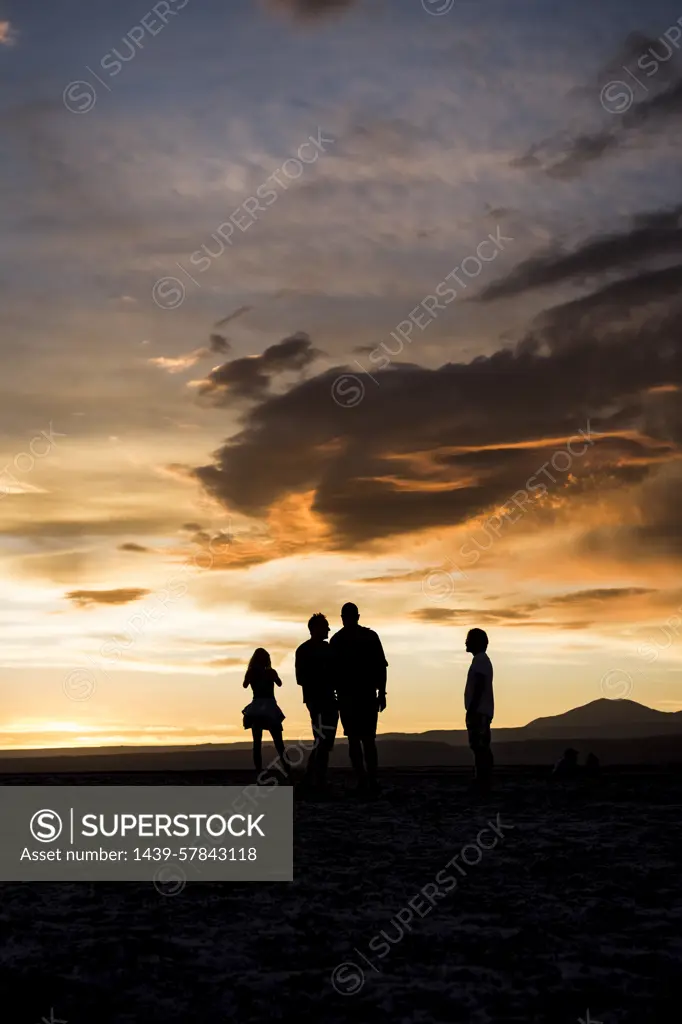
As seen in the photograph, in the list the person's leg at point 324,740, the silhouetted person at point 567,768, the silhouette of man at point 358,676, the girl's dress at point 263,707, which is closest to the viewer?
the silhouette of man at point 358,676

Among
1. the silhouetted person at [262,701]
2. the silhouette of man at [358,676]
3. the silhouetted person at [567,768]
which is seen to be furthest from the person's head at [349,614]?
the silhouetted person at [567,768]

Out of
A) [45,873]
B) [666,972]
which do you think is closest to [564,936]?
[666,972]

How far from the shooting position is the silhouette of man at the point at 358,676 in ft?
47.1

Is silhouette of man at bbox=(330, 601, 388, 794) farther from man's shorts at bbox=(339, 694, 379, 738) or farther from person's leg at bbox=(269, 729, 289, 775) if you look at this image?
person's leg at bbox=(269, 729, 289, 775)

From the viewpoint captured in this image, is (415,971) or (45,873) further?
(45,873)

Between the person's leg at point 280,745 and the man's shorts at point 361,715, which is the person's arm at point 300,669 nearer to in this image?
the man's shorts at point 361,715

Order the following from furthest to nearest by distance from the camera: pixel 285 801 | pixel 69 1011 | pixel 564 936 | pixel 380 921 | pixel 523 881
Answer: pixel 285 801 → pixel 523 881 → pixel 380 921 → pixel 564 936 → pixel 69 1011

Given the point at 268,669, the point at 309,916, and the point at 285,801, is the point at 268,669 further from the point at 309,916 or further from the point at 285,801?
the point at 309,916

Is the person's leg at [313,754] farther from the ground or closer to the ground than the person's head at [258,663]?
closer to the ground

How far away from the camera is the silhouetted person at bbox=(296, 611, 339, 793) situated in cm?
1486

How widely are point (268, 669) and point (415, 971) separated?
1071 centimetres

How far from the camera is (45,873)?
10094 mm

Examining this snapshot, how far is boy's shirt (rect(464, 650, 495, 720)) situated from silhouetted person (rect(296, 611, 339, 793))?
1778 millimetres

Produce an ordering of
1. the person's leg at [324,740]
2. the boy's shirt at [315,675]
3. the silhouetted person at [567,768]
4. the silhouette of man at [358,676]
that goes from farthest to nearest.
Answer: the silhouetted person at [567,768], the person's leg at [324,740], the boy's shirt at [315,675], the silhouette of man at [358,676]
